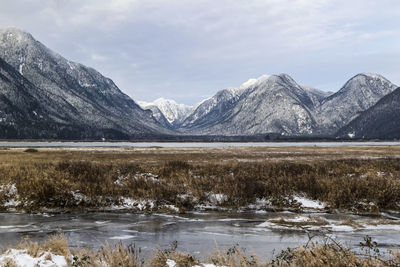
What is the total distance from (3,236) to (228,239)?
33.7ft

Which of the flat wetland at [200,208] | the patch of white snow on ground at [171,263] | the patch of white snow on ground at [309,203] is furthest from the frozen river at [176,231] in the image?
the patch of white snow on ground at [171,263]

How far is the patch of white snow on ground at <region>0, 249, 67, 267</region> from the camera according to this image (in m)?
9.73

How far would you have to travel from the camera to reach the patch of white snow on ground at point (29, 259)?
973 centimetres

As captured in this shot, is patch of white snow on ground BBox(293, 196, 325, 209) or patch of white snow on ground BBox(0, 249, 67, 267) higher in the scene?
patch of white snow on ground BBox(0, 249, 67, 267)

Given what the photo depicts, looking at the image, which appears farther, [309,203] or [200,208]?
[309,203]

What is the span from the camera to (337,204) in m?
22.4

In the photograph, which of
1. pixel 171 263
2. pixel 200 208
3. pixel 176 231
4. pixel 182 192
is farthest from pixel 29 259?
pixel 182 192

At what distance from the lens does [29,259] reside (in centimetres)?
1015

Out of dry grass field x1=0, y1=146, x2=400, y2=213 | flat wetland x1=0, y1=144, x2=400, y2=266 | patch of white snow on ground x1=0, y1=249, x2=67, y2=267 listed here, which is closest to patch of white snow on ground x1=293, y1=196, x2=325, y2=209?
flat wetland x1=0, y1=144, x2=400, y2=266

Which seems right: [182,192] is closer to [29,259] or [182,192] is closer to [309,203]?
[309,203]

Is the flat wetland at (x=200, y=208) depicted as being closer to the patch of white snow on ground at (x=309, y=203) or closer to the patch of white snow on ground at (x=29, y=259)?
the patch of white snow on ground at (x=309, y=203)

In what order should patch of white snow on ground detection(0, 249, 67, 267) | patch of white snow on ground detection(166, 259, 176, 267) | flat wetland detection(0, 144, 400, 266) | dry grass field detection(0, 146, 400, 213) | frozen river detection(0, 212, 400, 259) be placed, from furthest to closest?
dry grass field detection(0, 146, 400, 213)
flat wetland detection(0, 144, 400, 266)
frozen river detection(0, 212, 400, 259)
patch of white snow on ground detection(166, 259, 176, 267)
patch of white snow on ground detection(0, 249, 67, 267)

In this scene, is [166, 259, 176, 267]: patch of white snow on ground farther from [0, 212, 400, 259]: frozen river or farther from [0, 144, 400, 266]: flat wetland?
[0, 212, 400, 259]: frozen river

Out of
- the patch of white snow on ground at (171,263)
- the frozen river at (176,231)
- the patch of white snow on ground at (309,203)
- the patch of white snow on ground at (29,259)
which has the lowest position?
the patch of white snow on ground at (309,203)
